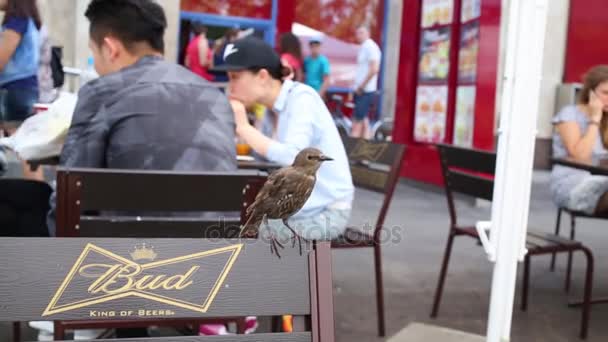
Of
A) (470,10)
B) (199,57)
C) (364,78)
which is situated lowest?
(364,78)

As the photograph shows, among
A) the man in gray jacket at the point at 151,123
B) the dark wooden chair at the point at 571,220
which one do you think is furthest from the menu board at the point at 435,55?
the man in gray jacket at the point at 151,123

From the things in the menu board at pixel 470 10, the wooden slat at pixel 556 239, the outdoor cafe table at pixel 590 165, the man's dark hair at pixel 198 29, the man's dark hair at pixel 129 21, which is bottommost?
the wooden slat at pixel 556 239

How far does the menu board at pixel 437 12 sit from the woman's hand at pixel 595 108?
4548mm

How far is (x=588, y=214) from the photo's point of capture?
3.66 meters

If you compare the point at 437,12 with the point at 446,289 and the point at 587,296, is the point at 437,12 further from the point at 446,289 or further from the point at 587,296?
the point at 587,296

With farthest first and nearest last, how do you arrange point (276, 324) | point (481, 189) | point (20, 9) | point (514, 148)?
A: 1. point (20, 9)
2. point (481, 189)
3. point (276, 324)
4. point (514, 148)

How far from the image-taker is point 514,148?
1627mm

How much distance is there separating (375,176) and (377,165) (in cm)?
16

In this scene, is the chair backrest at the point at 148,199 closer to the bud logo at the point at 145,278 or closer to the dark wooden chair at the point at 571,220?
the bud logo at the point at 145,278

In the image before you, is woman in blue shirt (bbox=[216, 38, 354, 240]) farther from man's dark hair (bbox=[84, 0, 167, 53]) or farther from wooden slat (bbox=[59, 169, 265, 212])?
wooden slat (bbox=[59, 169, 265, 212])

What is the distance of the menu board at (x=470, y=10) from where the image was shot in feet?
24.5

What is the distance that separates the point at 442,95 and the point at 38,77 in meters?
5.03

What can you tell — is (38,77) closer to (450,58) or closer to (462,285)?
(462,285)

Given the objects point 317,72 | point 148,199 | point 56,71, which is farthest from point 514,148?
point 317,72
